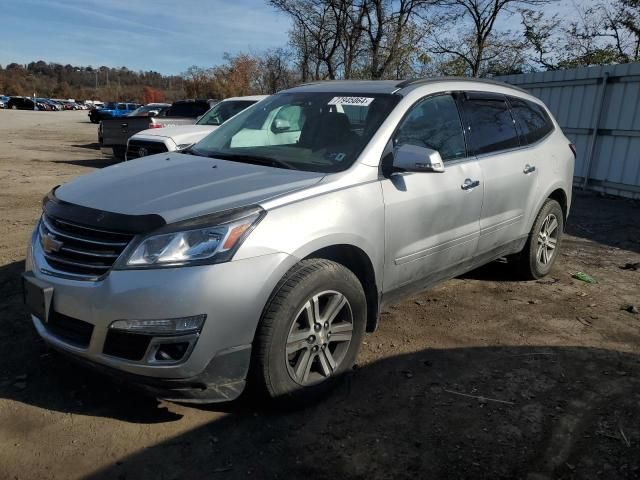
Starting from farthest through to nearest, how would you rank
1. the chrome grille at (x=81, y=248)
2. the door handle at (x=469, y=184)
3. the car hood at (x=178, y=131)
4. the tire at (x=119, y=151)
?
the tire at (x=119, y=151), the car hood at (x=178, y=131), the door handle at (x=469, y=184), the chrome grille at (x=81, y=248)

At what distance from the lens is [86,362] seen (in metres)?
2.63

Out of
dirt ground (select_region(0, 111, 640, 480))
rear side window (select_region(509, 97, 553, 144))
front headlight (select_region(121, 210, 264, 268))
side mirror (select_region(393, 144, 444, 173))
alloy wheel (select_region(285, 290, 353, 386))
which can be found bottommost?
dirt ground (select_region(0, 111, 640, 480))

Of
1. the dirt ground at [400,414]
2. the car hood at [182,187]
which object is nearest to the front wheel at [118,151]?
the dirt ground at [400,414]

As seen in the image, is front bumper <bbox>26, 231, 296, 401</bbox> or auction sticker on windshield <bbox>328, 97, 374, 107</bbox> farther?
auction sticker on windshield <bbox>328, 97, 374, 107</bbox>

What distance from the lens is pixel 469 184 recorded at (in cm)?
394

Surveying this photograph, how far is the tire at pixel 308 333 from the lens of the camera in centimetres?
270

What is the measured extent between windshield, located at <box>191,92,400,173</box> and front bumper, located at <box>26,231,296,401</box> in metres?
1.01

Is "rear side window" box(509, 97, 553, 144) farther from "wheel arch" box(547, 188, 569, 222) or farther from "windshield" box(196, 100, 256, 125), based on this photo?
"windshield" box(196, 100, 256, 125)

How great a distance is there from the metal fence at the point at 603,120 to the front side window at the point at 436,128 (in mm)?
7846

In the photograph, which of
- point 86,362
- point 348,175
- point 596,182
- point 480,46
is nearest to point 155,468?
point 86,362

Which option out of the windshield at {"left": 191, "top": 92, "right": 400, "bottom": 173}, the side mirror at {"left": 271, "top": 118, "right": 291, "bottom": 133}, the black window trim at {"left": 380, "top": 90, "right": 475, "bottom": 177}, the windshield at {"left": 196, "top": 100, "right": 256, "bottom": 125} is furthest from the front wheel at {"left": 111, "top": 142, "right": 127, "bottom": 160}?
the black window trim at {"left": 380, "top": 90, "right": 475, "bottom": 177}

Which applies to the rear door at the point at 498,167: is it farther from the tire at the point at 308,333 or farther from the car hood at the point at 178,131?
the car hood at the point at 178,131

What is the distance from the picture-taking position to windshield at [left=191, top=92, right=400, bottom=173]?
3422mm

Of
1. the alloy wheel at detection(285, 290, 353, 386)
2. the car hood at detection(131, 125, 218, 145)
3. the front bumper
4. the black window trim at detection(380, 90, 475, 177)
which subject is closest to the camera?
the front bumper
